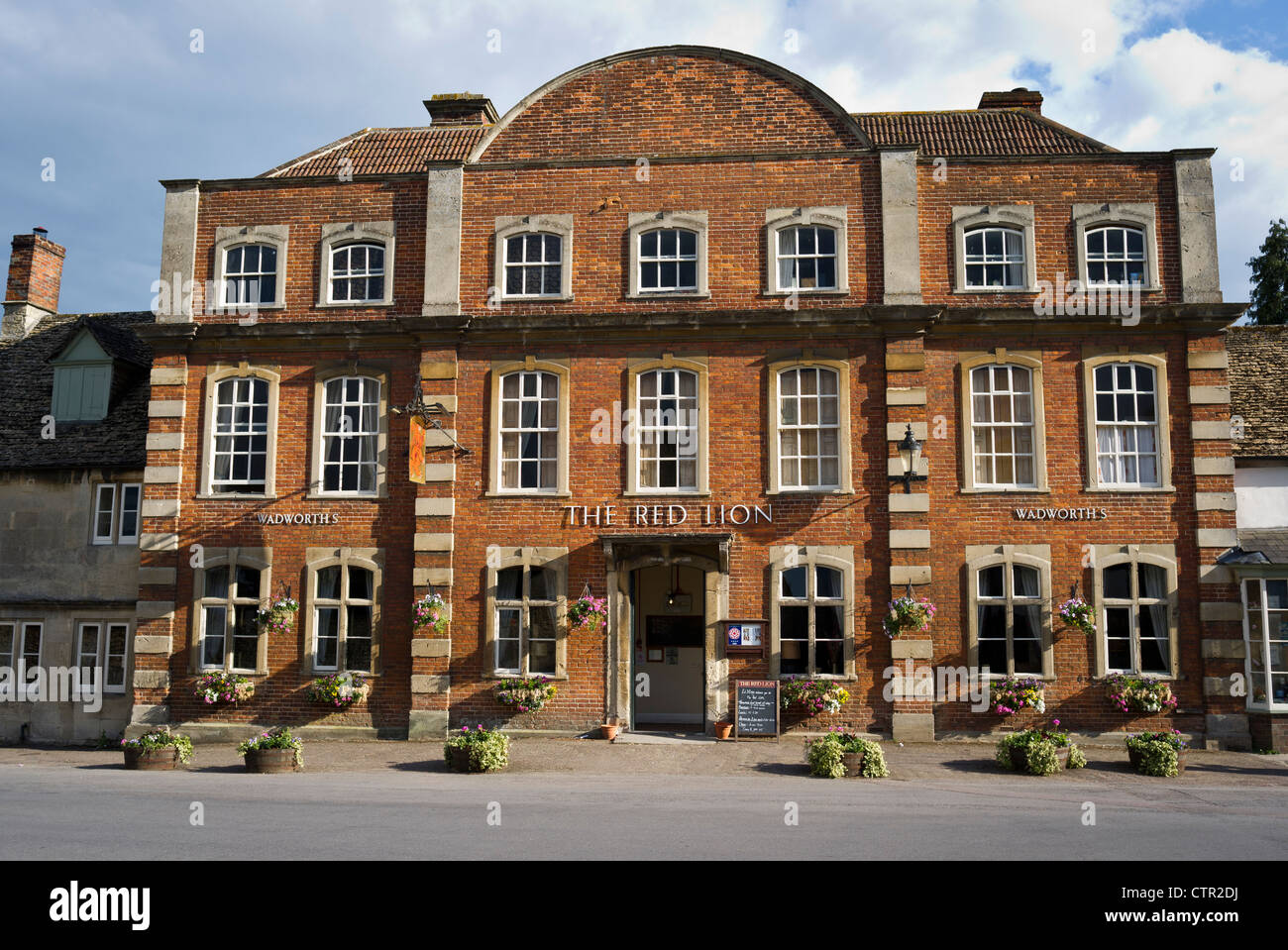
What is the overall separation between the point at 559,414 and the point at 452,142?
26.8 ft

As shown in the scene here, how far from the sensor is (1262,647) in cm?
1750

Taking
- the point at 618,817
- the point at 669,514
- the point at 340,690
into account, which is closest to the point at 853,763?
the point at 618,817

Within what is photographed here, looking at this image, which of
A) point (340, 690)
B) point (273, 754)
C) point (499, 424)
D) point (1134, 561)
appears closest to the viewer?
point (273, 754)

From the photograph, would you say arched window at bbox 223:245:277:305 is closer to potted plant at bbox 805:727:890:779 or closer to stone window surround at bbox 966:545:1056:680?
potted plant at bbox 805:727:890:779

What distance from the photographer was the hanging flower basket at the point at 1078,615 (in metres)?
17.6

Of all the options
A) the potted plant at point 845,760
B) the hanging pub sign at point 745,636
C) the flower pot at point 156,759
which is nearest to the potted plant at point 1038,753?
the potted plant at point 845,760

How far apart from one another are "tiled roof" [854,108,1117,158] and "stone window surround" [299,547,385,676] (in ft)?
42.1

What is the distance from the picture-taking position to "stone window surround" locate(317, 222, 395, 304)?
20.1m

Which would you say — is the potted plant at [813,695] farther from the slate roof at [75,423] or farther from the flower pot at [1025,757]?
the slate roof at [75,423]

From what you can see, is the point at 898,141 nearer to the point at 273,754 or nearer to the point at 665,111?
the point at 665,111

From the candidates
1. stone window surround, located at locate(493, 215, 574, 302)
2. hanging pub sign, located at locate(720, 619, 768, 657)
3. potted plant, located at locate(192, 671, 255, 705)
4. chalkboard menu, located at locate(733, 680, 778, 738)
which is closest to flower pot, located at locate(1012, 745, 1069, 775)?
chalkboard menu, located at locate(733, 680, 778, 738)

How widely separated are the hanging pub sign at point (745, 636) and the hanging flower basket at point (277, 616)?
7998mm

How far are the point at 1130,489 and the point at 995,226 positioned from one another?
542cm

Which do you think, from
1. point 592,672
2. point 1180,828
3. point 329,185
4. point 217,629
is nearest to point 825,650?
point 592,672
